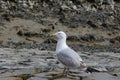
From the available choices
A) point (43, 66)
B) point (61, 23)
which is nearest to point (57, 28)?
point (61, 23)

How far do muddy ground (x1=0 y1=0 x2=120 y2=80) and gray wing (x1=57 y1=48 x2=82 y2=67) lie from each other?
2.91m

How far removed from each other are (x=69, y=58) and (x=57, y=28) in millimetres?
10397

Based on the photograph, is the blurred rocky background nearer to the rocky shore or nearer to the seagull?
the rocky shore

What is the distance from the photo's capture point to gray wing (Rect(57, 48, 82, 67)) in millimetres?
9144

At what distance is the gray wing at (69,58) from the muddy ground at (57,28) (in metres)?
2.91

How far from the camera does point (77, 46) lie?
688 inches

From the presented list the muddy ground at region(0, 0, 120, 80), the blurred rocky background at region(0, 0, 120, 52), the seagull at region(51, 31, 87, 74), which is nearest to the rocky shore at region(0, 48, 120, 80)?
the muddy ground at region(0, 0, 120, 80)

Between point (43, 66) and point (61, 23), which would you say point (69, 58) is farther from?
point (61, 23)

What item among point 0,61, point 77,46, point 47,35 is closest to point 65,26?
point 47,35

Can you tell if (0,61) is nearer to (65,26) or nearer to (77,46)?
(77,46)

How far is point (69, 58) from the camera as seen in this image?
A: 362 inches

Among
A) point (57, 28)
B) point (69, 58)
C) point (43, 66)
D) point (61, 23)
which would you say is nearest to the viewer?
point (69, 58)

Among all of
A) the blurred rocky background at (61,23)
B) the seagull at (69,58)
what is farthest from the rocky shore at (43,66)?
the blurred rocky background at (61,23)

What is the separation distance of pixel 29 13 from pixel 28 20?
2.89 feet
